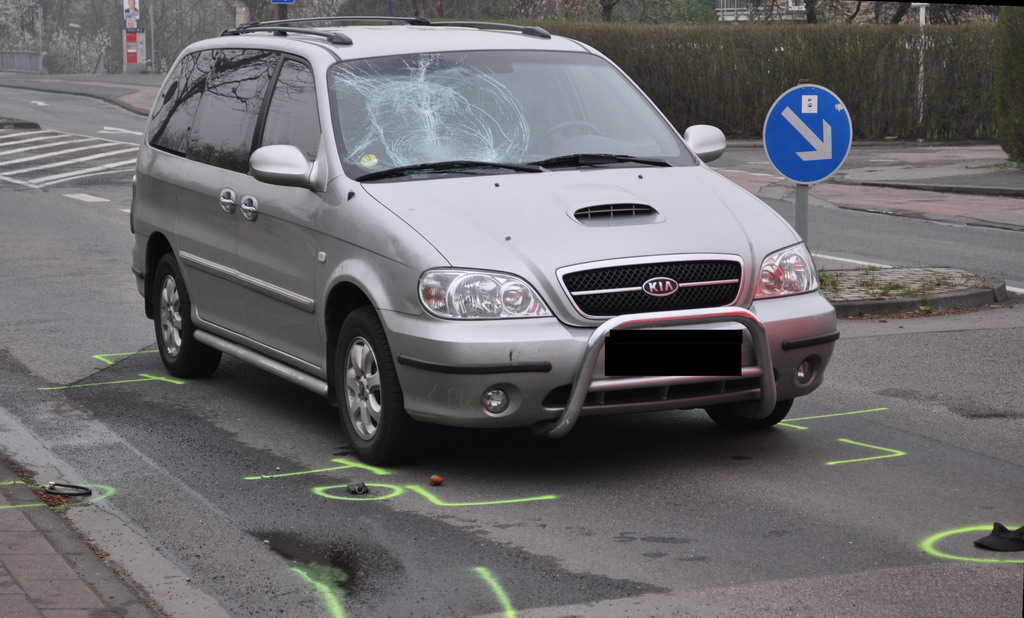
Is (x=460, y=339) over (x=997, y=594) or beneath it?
over

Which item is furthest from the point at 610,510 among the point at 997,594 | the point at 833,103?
the point at 833,103

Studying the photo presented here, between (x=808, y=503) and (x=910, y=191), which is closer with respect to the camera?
(x=808, y=503)

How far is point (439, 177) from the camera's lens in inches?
245

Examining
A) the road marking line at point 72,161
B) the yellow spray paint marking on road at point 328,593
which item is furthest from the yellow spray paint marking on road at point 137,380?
the road marking line at point 72,161

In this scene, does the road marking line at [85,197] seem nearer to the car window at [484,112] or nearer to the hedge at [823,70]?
the car window at [484,112]

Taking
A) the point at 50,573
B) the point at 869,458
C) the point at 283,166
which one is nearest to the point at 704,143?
the point at 869,458

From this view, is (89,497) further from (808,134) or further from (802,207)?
(802,207)

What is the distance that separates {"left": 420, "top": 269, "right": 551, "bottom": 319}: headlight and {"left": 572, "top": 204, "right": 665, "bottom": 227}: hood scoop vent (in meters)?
0.47

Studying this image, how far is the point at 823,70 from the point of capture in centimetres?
3123

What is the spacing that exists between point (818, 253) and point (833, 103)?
4378 mm

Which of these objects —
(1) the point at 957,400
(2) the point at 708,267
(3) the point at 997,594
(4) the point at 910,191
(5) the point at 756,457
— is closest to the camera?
(3) the point at 997,594

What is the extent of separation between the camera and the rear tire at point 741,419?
653 centimetres

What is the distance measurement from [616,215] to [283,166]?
1.47 meters

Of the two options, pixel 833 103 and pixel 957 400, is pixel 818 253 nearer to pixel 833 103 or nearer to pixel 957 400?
pixel 833 103
